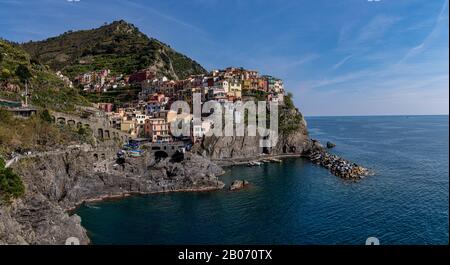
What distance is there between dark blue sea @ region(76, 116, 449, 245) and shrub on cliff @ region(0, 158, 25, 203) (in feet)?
16.6

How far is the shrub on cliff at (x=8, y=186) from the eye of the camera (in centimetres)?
1482

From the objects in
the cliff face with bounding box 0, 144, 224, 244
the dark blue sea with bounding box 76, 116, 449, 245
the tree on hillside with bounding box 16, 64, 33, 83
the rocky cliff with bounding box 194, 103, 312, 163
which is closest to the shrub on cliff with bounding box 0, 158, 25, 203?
the cliff face with bounding box 0, 144, 224, 244

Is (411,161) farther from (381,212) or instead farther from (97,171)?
(97,171)

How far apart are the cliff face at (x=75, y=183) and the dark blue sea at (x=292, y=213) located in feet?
5.83

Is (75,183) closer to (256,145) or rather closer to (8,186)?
(8,186)

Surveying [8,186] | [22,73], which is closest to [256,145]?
[22,73]

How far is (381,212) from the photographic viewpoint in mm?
→ 23109

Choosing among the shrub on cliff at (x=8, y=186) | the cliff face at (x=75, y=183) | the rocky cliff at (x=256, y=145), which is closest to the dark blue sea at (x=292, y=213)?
the cliff face at (x=75, y=183)

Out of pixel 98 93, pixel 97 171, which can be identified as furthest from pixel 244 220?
pixel 98 93

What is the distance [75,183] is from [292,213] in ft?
59.7

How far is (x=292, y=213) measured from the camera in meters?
23.7

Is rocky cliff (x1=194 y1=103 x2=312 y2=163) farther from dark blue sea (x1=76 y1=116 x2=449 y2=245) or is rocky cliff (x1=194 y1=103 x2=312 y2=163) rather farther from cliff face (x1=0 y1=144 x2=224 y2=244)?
dark blue sea (x1=76 y1=116 x2=449 y2=245)

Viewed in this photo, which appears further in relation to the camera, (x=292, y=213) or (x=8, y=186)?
(x=292, y=213)

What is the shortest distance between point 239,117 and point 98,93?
31.3 metres
